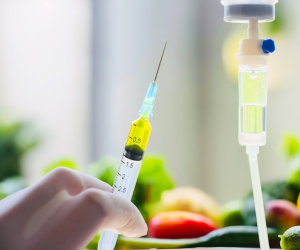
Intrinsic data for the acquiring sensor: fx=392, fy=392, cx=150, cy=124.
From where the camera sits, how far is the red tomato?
78 cm

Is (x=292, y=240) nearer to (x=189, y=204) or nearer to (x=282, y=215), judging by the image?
(x=282, y=215)

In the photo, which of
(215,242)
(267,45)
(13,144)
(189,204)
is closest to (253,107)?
(267,45)

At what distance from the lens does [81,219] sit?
1.30 ft

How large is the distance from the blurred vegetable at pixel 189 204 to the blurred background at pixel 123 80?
0.55 metres

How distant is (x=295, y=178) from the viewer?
81cm

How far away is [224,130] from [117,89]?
44 cm

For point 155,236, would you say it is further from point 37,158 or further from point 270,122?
point 37,158

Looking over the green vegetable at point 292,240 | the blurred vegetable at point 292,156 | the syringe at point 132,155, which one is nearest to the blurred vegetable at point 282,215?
the blurred vegetable at point 292,156

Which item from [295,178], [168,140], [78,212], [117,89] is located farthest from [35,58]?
[78,212]

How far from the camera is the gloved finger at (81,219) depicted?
39 cm

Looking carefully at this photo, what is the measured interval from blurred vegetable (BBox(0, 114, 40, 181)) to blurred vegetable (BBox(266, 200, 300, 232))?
0.79m

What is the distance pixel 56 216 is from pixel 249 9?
13.6 inches

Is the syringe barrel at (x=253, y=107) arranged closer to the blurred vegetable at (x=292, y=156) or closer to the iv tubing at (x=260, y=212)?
the iv tubing at (x=260, y=212)

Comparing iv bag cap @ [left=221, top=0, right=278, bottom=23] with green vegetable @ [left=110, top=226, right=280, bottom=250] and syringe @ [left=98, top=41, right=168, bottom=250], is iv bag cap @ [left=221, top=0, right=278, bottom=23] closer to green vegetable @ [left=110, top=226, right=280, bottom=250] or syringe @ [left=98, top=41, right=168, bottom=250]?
syringe @ [left=98, top=41, right=168, bottom=250]
